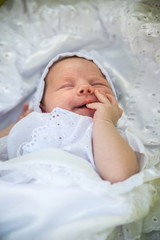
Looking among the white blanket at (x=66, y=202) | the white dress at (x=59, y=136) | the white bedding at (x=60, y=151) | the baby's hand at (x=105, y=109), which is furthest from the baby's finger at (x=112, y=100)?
the white blanket at (x=66, y=202)

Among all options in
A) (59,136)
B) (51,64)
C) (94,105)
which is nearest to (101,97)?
(94,105)

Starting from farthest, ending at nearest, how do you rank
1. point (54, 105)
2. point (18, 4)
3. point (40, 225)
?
point (18, 4), point (54, 105), point (40, 225)

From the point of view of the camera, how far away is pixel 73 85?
124cm

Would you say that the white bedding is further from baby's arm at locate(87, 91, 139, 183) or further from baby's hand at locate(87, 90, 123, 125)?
baby's hand at locate(87, 90, 123, 125)

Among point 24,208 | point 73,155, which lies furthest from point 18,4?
point 24,208

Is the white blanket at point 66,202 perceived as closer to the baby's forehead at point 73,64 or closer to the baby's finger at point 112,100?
the baby's finger at point 112,100

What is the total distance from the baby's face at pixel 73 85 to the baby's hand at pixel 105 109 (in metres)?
0.04

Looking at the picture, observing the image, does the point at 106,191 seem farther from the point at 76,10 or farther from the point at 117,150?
the point at 76,10

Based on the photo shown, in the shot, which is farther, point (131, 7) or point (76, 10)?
point (76, 10)

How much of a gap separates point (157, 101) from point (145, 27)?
0.33 meters

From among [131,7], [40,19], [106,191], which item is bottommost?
[106,191]

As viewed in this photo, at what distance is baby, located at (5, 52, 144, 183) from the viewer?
3.05 feet

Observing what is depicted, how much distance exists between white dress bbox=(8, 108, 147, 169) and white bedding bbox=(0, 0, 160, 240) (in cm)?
8

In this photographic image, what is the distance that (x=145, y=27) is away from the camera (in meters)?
1.42
